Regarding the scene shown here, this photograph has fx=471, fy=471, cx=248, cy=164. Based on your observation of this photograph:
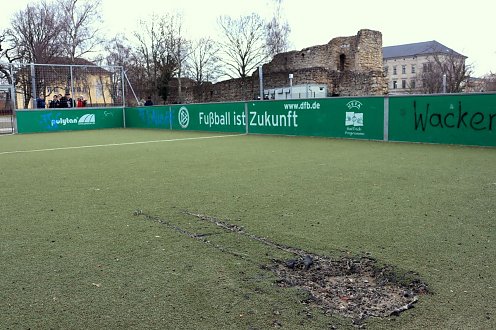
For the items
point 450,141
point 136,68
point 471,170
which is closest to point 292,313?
point 471,170

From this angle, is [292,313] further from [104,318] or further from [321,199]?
[321,199]

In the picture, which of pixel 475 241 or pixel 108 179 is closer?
pixel 475 241

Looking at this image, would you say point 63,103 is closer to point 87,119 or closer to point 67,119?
point 67,119

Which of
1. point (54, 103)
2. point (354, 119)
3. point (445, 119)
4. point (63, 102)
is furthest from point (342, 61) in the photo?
point (445, 119)

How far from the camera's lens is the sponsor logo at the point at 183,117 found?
2231cm

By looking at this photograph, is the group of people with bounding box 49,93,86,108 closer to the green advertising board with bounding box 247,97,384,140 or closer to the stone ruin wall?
the green advertising board with bounding box 247,97,384,140

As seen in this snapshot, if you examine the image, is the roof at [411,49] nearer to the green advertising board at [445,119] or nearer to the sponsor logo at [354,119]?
the sponsor logo at [354,119]

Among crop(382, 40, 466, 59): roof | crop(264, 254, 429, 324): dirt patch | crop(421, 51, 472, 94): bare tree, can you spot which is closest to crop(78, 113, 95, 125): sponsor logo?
crop(264, 254, 429, 324): dirt patch

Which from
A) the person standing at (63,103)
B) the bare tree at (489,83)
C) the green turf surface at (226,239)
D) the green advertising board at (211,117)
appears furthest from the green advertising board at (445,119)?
the bare tree at (489,83)

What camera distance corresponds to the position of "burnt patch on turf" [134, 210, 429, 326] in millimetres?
2867

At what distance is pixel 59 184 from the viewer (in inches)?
294

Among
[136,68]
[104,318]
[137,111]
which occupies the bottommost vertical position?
[104,318]

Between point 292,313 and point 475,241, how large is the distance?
2.15m

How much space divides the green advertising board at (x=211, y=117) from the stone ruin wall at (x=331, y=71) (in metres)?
13.2
